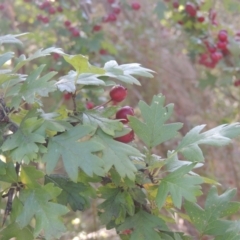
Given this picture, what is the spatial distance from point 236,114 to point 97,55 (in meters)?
1.13

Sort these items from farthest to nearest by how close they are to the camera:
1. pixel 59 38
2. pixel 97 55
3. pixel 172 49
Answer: pixel 172 49
pixel 59 38
pixel 97 55

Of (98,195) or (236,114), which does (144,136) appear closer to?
(98,195)

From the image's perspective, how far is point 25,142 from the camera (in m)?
0.78

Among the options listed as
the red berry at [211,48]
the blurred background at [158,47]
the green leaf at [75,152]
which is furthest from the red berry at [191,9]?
the green leaf at [75,152]

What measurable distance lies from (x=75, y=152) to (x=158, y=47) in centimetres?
303

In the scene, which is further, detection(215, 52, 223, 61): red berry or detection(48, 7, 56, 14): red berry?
detection(48, 7, 56, 14): red berry

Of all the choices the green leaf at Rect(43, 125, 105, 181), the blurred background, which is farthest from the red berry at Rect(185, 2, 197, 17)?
the green leaf at Rect(43, 125, 105, 181)

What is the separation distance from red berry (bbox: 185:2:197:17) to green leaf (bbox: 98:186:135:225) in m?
1.80

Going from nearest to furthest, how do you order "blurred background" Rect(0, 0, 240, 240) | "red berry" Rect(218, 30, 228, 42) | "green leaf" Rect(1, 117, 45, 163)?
"green leaf" Rect(1, 117, 45, 163), "red berry" Rect(218, 30, 228, 42), "blurred background" Rect(0, 0, 240, 240)

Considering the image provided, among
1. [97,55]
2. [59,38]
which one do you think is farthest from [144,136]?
[59,38]

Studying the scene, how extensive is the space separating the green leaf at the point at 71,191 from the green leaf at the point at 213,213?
0.21 meters

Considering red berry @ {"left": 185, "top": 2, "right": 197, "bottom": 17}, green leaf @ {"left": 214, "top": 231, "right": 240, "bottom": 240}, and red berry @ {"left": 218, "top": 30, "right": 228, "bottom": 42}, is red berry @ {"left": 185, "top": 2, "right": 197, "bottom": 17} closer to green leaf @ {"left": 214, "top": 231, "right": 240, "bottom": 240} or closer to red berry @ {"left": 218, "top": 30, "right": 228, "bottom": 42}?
red berry @ {"left": 218, "top": 30, "right": 228, "bottom": 42}

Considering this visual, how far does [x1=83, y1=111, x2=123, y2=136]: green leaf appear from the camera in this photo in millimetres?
810

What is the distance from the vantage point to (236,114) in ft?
10.1
